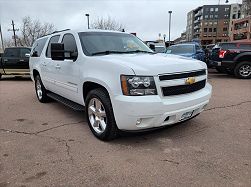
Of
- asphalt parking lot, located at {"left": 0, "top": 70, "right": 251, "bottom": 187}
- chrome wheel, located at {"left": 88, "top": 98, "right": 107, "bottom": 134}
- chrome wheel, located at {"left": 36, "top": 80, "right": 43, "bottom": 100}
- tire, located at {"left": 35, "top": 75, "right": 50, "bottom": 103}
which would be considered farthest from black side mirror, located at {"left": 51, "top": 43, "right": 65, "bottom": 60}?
chrome wheel, located at {"left": 36, "top": 80, "right": 43, "bottom": 100}

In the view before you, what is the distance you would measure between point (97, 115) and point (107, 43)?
1.48 meters

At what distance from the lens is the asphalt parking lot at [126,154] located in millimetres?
3076

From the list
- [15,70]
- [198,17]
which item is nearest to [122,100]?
[15,70]

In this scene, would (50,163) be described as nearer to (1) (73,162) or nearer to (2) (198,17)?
(1) (73,162)

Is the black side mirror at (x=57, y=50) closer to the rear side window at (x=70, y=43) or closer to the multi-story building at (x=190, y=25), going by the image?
the rear side window at (x=70, y=43)

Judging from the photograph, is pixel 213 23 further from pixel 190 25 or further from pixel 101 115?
pixel 101 115

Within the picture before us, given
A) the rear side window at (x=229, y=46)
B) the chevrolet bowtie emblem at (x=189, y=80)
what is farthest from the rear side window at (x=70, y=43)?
the rear side window at (x=229, y=46)

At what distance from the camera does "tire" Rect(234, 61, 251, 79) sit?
11.7 meters

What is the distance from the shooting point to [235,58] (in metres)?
11.5

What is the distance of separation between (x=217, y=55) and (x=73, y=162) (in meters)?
10.0

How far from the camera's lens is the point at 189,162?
3.45m

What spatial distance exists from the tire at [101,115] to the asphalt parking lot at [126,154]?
0.51ft

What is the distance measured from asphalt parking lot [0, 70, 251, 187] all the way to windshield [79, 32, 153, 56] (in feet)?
4.84

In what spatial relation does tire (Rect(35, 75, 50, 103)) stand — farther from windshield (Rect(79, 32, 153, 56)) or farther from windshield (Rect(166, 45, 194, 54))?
windshield (Rect(166, 45, 194, 54))
